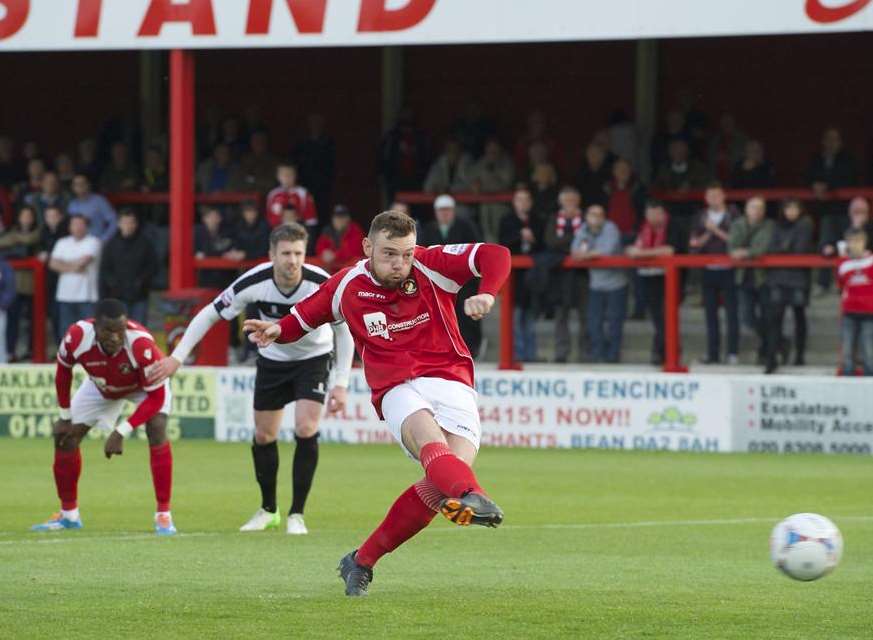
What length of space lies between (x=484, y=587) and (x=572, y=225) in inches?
466

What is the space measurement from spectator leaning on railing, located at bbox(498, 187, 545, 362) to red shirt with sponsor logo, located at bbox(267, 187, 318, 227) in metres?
2.75

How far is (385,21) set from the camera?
20734 mm

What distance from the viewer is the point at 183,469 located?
17.1m

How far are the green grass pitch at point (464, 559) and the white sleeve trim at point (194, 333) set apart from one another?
1.16 metres

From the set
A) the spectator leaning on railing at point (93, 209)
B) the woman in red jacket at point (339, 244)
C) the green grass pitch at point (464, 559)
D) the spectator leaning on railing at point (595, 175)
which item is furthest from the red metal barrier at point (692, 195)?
the green grass pitch at point (464, 559)

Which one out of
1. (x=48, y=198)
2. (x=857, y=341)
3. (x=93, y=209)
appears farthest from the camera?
(x=48, y=198)

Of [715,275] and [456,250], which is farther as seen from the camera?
[715,275]

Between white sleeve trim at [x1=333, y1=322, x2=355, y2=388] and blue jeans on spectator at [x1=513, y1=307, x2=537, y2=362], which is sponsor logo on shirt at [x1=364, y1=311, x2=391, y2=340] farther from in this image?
blue jeans on spectator at [x1=513, y1=307, x2=537, y2=362]

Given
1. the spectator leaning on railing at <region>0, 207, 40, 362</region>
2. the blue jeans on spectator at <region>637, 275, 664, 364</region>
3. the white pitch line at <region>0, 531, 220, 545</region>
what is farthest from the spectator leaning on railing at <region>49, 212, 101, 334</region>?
the white pitch line at <region>0, 531, 220, 545</region>

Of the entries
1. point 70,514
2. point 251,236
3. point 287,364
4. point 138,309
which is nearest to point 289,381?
point 287,364

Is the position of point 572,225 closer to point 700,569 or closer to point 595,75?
point 595,75

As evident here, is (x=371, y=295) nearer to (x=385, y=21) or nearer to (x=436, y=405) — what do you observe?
(x=436, y=405)

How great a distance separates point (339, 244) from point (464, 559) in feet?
37.6

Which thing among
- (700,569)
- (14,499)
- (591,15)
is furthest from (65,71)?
(700,569)
